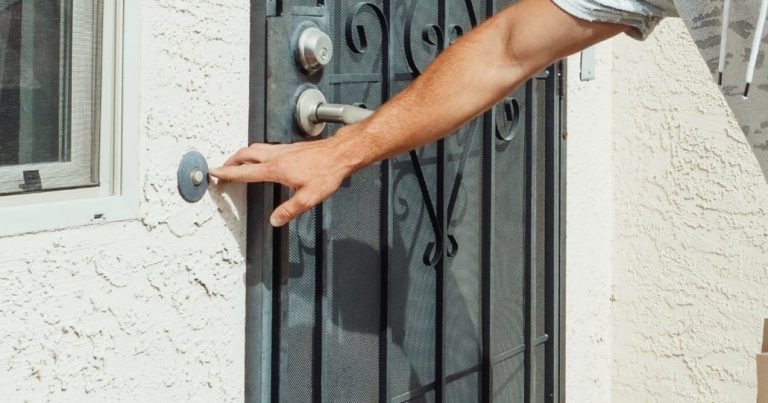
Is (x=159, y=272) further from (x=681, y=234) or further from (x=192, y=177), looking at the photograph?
(x=681, y=234)

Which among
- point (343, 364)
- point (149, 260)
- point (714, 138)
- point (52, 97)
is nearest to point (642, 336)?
point (714, 138)

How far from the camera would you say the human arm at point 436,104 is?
1922 mm

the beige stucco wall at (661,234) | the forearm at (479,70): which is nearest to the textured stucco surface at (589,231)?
the beige stucco wall at (661,234)

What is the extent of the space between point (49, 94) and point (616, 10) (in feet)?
3.45

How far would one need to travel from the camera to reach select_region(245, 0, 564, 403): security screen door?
6.86 feet

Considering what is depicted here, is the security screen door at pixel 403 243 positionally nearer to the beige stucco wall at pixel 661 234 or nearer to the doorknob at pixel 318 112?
the doorknob at pixel 318 112

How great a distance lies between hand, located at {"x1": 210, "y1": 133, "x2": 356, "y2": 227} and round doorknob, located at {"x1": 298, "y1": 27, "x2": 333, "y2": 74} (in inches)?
7.9

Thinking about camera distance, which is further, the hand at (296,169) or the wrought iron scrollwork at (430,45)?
the wrought iron scrollwork at (430,45)

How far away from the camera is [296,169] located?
1.90m

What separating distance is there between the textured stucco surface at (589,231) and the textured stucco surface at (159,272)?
1.59 m

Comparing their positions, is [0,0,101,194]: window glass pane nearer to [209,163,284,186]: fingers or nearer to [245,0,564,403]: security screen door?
[209,163,284,186]: fingers

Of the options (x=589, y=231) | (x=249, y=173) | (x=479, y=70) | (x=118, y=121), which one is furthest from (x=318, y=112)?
(x=589, y=231)

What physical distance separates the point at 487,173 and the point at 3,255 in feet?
5.44

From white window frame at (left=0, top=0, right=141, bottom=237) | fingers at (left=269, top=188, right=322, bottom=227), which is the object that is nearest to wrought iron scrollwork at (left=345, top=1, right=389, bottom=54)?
fingers at (left=269, top=188, right=322, bottom=227)
